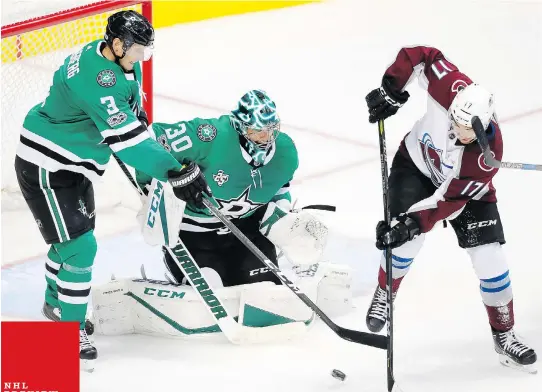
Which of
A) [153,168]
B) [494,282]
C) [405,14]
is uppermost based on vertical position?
[405,14]

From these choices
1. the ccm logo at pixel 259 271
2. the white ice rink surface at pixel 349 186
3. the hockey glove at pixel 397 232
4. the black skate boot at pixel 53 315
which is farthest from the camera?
the ccm logo at pixel 259 271

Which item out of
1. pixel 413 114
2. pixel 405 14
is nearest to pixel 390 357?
pixel 413 114

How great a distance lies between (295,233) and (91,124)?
79cm

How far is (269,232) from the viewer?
4.11 metres

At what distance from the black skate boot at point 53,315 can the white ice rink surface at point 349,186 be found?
0.06 m

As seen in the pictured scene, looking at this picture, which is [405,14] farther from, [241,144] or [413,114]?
[241,144]

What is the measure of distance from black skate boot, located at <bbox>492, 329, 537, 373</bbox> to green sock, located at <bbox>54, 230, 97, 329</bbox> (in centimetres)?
131

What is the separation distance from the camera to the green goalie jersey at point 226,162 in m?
3.94

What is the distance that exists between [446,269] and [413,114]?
1.85 meters

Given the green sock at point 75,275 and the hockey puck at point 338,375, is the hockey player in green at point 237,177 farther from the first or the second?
the hockey puck at point 338,375

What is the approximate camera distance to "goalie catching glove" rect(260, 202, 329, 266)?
4.08 m

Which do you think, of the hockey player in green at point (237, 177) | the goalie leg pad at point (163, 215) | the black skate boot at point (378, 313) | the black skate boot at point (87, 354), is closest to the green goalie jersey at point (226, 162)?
the hockey player in green at point (237, 177)

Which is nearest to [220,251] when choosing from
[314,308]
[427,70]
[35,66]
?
[314,308]

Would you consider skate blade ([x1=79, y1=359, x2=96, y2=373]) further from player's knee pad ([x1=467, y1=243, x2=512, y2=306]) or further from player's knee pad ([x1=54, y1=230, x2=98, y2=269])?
player's knee pad ([x1=467, y1=243, x2=512, y2=306])
